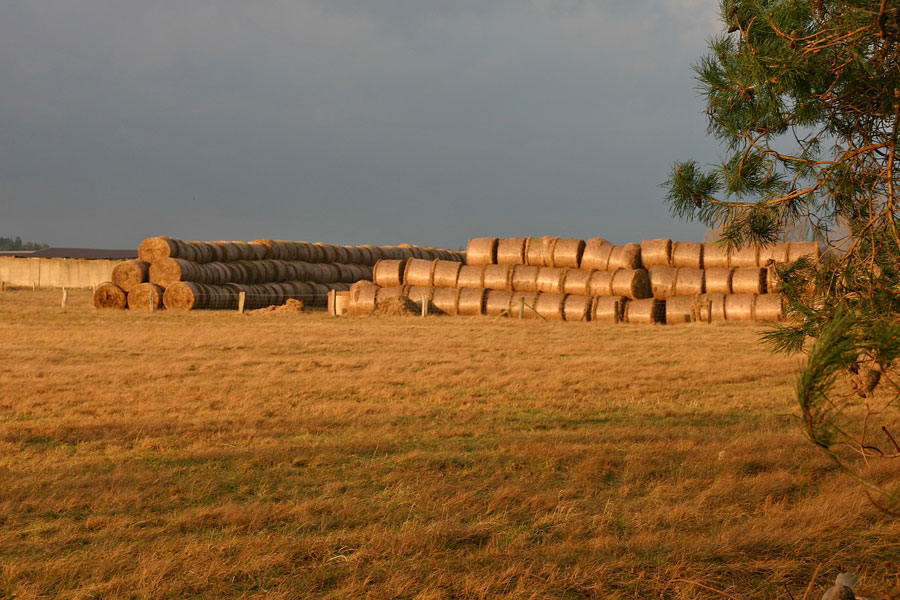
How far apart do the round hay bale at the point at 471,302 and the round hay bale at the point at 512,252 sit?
1.37 m

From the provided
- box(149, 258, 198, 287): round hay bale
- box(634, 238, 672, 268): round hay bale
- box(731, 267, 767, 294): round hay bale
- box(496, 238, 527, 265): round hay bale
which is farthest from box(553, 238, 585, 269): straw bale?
box(149, 258, 198, 287): round hay bale

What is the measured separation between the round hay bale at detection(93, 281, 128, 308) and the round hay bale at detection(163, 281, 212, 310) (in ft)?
5.09

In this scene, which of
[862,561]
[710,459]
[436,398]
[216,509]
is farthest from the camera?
[436,398]

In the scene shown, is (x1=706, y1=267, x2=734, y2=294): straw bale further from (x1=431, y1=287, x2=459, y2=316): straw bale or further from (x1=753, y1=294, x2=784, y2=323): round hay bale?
(x1=431, y1=287, x2=459, y2=316): straw bale

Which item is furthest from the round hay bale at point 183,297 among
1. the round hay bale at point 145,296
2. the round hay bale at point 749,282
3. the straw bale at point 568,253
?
the round hay bale at point 749,282

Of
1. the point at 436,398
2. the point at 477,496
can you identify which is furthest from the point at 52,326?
the point at 477,496

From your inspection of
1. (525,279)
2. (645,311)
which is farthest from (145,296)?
(645,311)

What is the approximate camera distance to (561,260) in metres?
26.7

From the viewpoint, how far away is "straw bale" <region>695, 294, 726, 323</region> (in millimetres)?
24062

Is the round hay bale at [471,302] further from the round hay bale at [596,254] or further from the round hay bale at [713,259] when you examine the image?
the round hay bale at [713,259]

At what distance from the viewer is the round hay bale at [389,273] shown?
28.5 meters

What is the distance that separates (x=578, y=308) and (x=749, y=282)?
16.7 feet

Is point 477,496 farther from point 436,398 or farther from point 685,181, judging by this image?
point 436,398

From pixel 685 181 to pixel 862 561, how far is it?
9.42 feet
